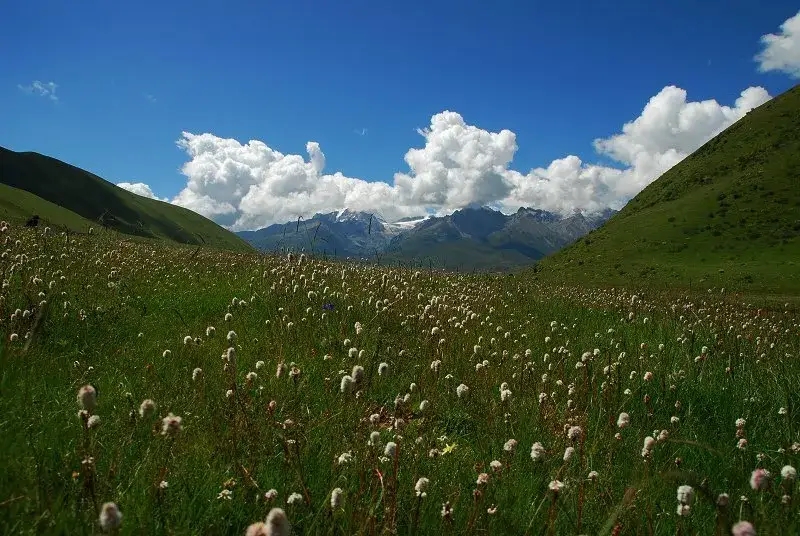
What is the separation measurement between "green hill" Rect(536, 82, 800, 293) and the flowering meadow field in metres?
37.8

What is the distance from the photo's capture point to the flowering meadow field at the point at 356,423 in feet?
8.91

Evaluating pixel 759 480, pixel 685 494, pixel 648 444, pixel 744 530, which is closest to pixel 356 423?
pixel 648 444

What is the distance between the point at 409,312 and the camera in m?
9.57

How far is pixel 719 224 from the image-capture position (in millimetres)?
55969

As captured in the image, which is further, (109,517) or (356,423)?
(356,423)

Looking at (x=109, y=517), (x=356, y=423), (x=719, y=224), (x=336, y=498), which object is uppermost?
(x=719, y=224)

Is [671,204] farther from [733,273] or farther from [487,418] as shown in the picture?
[487,418]

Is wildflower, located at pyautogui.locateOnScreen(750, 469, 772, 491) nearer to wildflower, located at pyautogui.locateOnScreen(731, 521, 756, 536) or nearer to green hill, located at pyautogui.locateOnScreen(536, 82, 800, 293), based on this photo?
wildflower, located at pyautogui.locateOnScreen(731, 521, 756, 536)

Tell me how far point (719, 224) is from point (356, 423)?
6296 centimetres

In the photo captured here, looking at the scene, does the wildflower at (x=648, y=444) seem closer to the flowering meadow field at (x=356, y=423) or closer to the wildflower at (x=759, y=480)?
the flowering meadow field at (x=356, y=423)

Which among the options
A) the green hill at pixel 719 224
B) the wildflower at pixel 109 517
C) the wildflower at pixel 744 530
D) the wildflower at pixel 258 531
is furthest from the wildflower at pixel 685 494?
the green hill at pixel 719 224

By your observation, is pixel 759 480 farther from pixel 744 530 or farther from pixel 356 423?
pixel 356 423

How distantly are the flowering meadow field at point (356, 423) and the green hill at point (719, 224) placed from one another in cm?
3781

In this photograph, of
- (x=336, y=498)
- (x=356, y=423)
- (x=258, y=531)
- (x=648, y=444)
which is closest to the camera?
(x=258, y=531)
